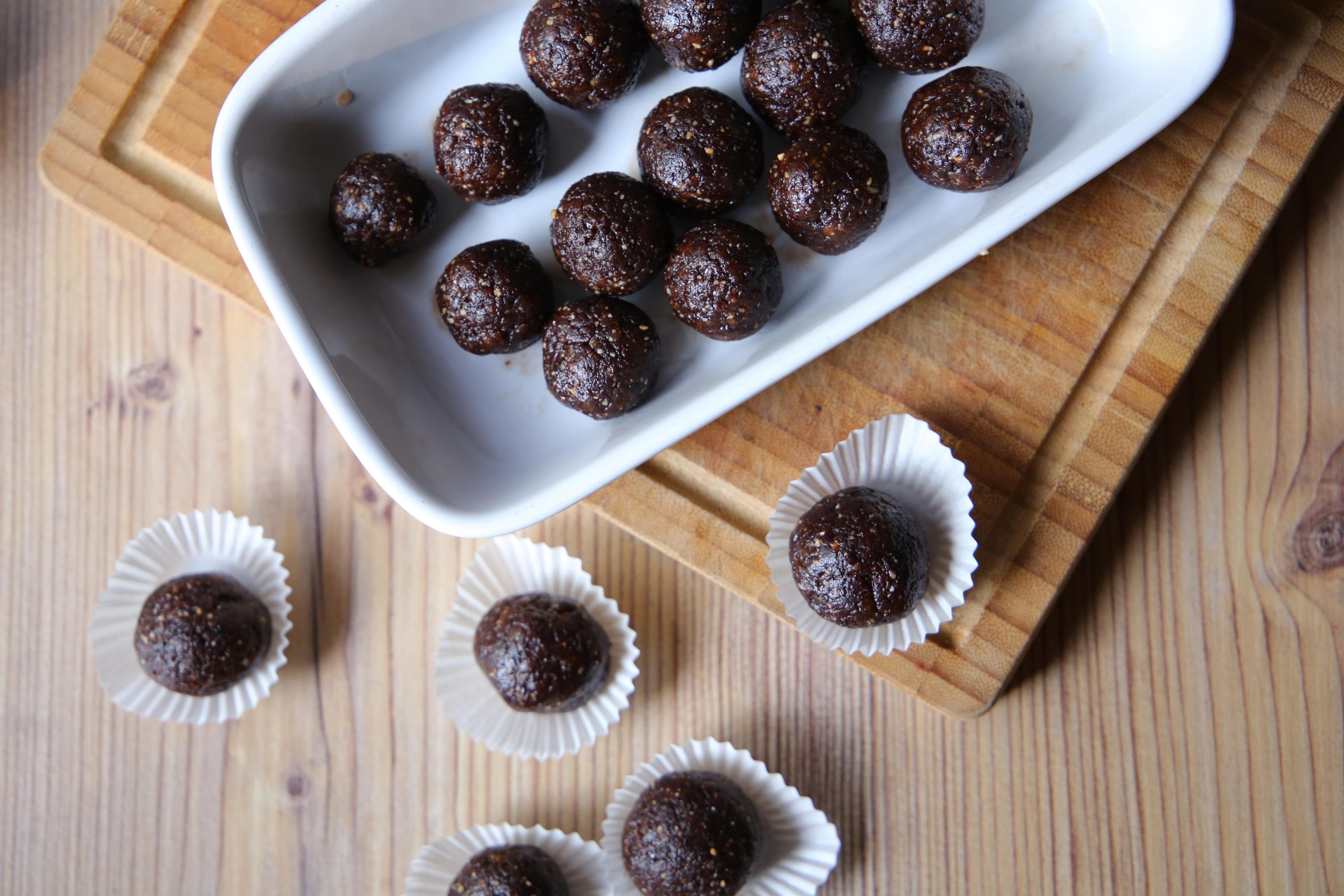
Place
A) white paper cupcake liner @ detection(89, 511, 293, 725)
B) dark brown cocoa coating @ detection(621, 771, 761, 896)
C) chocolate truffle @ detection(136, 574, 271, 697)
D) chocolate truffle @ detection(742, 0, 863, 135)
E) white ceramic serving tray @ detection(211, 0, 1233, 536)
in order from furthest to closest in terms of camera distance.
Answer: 1. white paper cupcake liner @ detection(89, 511, 293, 725)
2. chocolate truffle @ detection(136, 574, 271, 697)
3. dark brown cocoa coating @ detection(621, 771, 761, 896)
4. chocolate truffle @ detection(742, 0, 863, 135)
5. white ceramic serving tray @ detection(211, 0, 1233, 536)

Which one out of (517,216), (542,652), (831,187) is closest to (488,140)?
(517,216)

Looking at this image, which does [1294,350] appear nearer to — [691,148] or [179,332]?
[691,148]

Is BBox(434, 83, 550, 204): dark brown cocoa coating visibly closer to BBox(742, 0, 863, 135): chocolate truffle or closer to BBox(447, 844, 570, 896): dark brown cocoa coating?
BBox(742, 0, 863, 135): chocolate truffle

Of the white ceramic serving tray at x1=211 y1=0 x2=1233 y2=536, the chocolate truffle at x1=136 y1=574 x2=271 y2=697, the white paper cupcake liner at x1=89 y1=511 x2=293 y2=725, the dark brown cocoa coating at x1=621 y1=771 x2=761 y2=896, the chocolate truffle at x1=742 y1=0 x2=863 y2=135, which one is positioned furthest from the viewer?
the white paper cupcake liner at x1=89 y1=511 x2=293 y2=725

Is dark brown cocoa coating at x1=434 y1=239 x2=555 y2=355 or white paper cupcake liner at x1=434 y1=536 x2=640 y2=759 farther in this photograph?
white paper cupcake liner at x1=434 y1=536 x2=640 y2=759

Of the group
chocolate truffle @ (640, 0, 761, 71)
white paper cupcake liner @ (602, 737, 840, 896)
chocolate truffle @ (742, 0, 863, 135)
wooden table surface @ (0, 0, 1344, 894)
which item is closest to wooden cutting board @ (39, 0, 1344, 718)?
wooden table surface @ (0, 0, 1344, 894)

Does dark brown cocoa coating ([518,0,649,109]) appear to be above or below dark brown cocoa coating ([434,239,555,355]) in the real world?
above

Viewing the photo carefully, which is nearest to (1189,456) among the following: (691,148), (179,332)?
(691,148)

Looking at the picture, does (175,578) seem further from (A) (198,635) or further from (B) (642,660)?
(B) (642,660)
